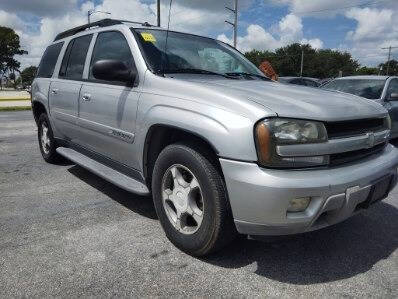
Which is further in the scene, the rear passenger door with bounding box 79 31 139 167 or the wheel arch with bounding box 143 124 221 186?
the rear passenger door with bounding box 79 31 139 167

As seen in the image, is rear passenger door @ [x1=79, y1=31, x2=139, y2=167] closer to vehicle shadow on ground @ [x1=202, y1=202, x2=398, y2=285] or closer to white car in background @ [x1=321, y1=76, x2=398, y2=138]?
vehicle shadow on ground @ [x1=202, y1=202, x2=398, y2=285]

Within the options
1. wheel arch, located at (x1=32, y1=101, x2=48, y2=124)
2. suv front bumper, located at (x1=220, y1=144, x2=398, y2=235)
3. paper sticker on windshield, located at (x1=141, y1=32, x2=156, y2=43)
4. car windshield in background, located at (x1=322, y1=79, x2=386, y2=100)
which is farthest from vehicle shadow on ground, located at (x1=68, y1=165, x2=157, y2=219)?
car windshield in background, located at (x1=322, y1=79, x2=386, y2=100)

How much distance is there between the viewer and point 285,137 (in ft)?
8.11

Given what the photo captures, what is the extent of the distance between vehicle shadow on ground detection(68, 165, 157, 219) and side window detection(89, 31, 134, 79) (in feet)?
4.14

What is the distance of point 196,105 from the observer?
282 cm

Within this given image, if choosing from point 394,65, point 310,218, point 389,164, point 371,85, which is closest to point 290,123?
point 310,218

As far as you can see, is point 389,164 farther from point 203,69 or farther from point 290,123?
point 203,69

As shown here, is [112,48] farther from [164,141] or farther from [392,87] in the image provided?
[392,87]

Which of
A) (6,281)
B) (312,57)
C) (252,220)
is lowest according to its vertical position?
(6,281)

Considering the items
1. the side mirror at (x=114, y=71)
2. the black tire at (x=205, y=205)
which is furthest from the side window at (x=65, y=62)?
the black tire at (x=205, y=205)

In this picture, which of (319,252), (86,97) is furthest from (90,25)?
(319,252)

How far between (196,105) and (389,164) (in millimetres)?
1496

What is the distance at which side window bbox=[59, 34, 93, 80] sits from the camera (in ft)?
14.8

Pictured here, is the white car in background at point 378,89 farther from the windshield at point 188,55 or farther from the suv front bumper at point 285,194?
the suv front bumper at point 285,194
